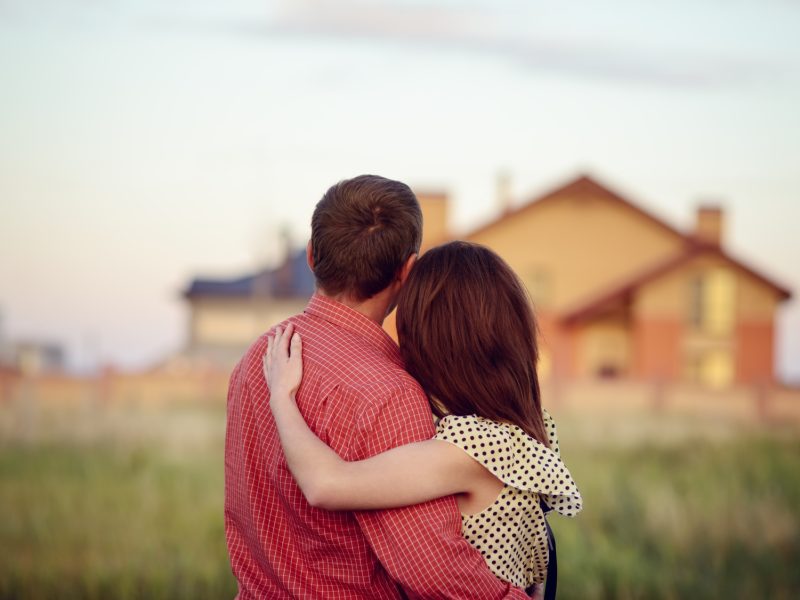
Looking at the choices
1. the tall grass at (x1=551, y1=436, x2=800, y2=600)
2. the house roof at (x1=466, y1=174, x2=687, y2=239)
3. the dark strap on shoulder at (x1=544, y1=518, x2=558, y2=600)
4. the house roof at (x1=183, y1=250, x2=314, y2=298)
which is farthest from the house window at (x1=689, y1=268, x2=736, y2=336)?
the dark strap on shoulder at (x1=544, y1=518, x2=558, y2=600)

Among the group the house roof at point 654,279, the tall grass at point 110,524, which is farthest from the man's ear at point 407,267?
the house roof at point 654,279

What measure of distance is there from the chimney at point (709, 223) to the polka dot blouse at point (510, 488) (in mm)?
26794

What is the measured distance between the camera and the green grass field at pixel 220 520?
8.62 metres

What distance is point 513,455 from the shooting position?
196cm

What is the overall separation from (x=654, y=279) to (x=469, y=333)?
82.7 feet

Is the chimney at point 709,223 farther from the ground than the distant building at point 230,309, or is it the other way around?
the chimney at point 709,223

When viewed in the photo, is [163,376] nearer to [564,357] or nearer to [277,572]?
[564,357]

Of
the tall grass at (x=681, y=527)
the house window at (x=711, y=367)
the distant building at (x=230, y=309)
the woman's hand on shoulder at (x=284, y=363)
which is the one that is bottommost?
the distant building at (x=230, y=309)

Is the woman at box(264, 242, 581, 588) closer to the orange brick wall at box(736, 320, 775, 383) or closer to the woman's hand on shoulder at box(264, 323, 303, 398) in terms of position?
the woman's hand on shoulder at box(264, 323, 303, 398)

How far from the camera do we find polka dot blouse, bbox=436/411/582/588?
75.7 inches

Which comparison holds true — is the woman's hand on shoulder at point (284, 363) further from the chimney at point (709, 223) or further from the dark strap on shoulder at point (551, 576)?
the chimney at point (709, 223)

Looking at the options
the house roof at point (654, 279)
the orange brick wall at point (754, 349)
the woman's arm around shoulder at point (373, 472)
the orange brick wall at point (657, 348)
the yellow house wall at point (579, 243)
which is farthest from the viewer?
the yellow house wall at point (579, 243)

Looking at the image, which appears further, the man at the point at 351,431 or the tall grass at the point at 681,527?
the tall grass at the point at 681,527

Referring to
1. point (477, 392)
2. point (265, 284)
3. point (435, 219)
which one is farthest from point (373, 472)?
point (265, 284)
